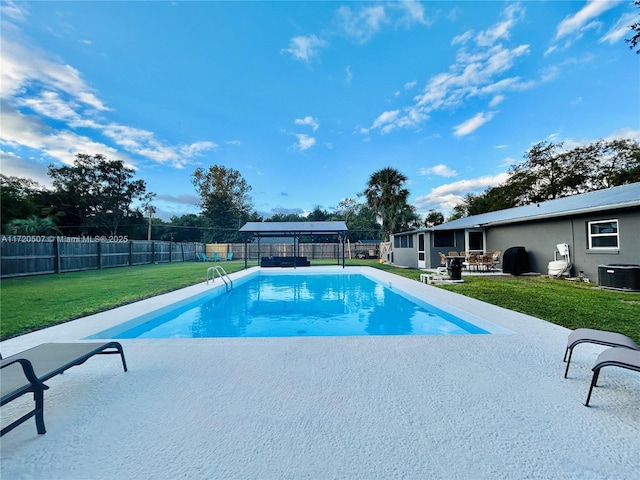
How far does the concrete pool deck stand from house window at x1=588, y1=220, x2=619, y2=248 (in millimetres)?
8360

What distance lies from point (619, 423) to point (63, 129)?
2351 centimetres

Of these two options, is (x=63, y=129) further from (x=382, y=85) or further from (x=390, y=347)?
(x=390, y=347)

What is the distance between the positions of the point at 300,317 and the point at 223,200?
32632mm

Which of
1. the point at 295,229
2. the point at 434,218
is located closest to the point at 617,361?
the point at 295,229

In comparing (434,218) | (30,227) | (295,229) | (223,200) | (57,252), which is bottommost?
(57,252)

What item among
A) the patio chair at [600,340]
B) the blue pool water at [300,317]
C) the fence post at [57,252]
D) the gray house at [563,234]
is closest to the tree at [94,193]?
the fence post at [57,252]

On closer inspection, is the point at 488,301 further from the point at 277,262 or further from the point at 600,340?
the point at 277,262

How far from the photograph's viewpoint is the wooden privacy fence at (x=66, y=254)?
38.4ft

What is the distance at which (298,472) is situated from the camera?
1.62 metres

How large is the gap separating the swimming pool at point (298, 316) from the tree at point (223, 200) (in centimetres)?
2608

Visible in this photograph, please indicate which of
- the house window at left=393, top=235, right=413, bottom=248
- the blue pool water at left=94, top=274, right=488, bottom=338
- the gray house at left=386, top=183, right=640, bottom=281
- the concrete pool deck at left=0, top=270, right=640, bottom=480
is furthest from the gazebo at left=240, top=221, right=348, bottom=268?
the concrete pool deck at left=0, top=270, right=640, bottom=480

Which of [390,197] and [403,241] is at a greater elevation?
[390,197]

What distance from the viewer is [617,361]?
2.10m

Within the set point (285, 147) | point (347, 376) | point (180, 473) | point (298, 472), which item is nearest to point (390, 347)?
point (347, 376)
